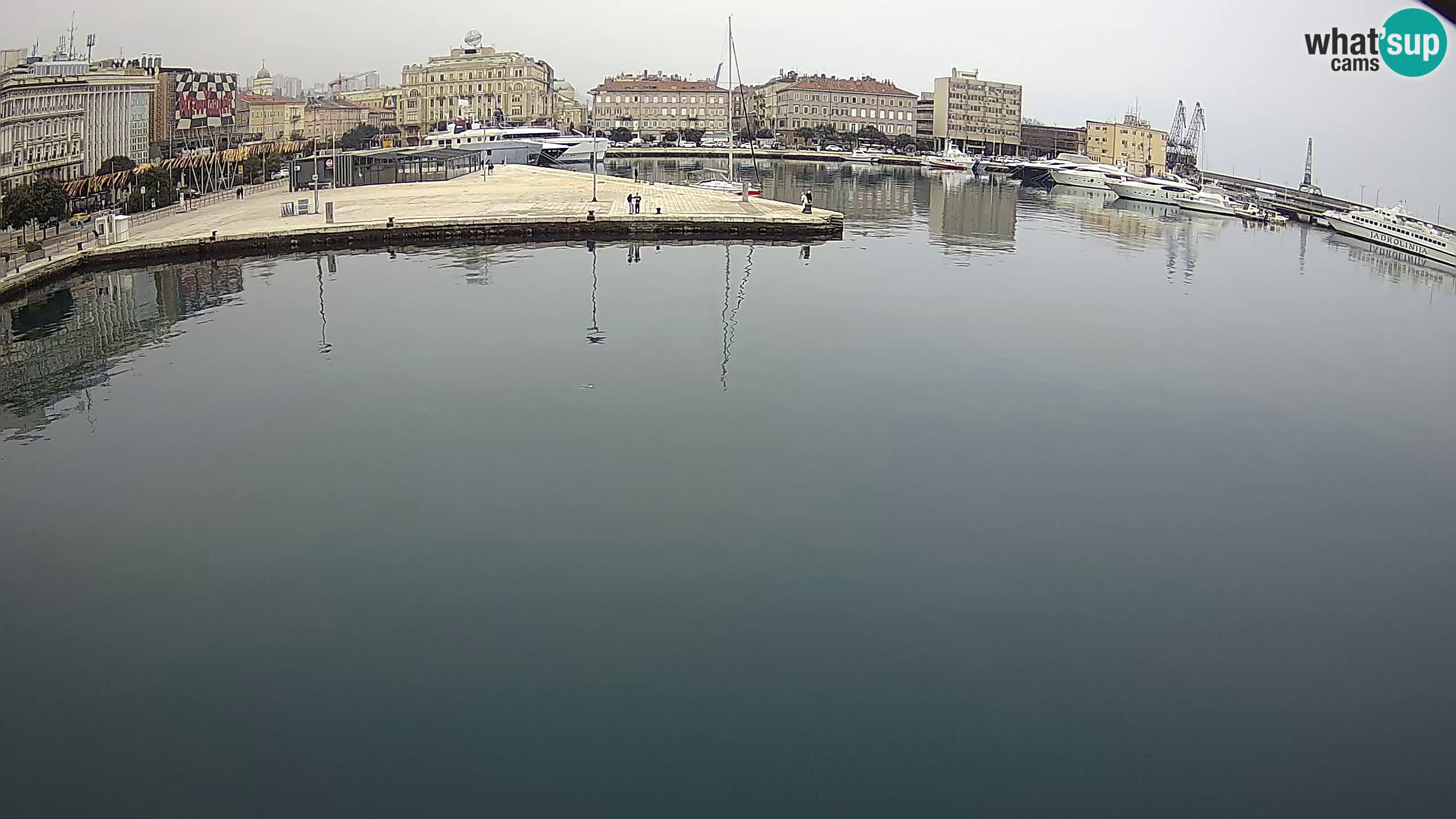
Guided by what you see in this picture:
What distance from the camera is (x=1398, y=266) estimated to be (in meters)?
24.6

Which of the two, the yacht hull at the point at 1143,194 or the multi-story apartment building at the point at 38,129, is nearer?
the multi-story apartment building at the point at 38,129

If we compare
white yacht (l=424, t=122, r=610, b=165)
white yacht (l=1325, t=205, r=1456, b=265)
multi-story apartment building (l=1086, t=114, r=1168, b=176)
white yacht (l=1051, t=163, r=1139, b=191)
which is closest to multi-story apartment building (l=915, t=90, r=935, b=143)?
multi-story apartment building (l=1086, t=114, r=1168, b=176)

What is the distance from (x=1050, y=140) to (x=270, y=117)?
4822cm

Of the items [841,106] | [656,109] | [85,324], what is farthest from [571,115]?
[85,324]

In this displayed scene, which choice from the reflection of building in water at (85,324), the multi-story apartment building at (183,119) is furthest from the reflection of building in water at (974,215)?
the multi-story apartment building at (183,119)

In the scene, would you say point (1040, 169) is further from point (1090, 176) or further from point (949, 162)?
point (949, 162)

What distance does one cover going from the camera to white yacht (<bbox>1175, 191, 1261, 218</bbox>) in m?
35.8

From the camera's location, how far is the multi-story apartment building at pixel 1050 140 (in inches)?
3000

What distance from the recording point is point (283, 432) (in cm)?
927

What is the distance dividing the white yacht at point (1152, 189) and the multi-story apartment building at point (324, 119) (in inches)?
1537

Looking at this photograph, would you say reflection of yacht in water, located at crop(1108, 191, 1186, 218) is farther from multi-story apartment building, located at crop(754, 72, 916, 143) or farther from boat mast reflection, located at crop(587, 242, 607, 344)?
multi-story apartment building, located at crop(754, 72, 916, 143)

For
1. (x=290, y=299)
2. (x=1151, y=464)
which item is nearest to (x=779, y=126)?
(x=290, y=299)

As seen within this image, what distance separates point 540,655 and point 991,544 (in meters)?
2.99

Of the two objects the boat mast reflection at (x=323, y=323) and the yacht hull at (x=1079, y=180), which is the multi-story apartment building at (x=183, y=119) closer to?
the boat mast reflection at (x=323, y=323)
